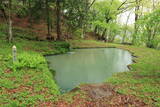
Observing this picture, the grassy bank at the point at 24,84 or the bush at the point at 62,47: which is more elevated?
the bush at the point at 62,47

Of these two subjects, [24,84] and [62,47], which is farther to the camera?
[62,47]

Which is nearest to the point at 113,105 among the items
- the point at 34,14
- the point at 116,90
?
the point at 116,90

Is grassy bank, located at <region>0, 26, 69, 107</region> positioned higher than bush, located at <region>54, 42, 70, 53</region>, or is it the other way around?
bush, located at <region>54, 42, 70, 53</region>

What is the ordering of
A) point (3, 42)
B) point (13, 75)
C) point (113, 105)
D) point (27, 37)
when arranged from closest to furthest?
point (113, 105), point (13, 75), point (3, 42), point (27, 37)

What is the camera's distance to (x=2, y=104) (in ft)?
11.4

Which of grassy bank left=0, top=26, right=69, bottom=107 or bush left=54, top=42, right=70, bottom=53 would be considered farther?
bush left=54, top=42, right=70, bottom=53

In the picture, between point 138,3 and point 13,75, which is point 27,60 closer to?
point 13,75

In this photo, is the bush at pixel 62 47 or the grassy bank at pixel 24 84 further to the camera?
the bush at pixel 62 47

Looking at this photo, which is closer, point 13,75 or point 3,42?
point 13,75

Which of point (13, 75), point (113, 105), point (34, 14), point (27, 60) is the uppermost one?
point (34, 14)

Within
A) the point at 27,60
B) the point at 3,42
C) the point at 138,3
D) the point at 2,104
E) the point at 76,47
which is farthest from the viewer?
the point at 138,3

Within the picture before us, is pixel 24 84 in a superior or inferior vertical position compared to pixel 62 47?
inferior

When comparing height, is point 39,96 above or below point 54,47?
below

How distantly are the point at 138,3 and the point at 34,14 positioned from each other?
49.6 ft
